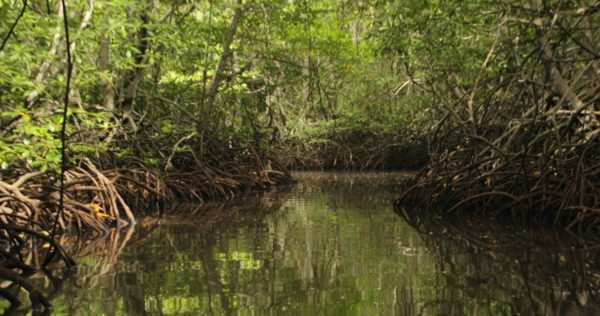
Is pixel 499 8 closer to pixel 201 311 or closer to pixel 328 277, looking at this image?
pixel 328 277

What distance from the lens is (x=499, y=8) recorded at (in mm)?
7027

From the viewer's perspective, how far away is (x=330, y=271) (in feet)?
12.3

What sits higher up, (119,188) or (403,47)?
(403,47)

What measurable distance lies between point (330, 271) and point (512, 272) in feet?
3.69

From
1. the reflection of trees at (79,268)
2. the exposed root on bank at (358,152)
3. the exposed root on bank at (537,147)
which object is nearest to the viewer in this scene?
the reflection of trees at (79,268)

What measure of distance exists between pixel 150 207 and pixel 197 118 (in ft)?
7.55

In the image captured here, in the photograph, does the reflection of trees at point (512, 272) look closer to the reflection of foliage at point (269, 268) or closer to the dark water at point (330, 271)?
the dark water at point (330, 271)

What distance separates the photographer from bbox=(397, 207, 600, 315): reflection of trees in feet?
9.41

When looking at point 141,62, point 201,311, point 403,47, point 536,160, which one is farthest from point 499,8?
point 201,311

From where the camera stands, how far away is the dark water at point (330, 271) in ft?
9.60

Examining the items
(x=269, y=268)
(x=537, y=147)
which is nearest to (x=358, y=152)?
(x=537, y=147)

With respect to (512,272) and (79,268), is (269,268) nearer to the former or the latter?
(79,268)

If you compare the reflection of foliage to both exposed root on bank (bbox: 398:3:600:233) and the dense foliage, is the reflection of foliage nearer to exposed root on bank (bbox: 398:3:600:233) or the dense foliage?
the dense foliage

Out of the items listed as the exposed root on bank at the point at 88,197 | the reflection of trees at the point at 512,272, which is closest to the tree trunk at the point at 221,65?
the exposed root on bank at the point at 88,197
